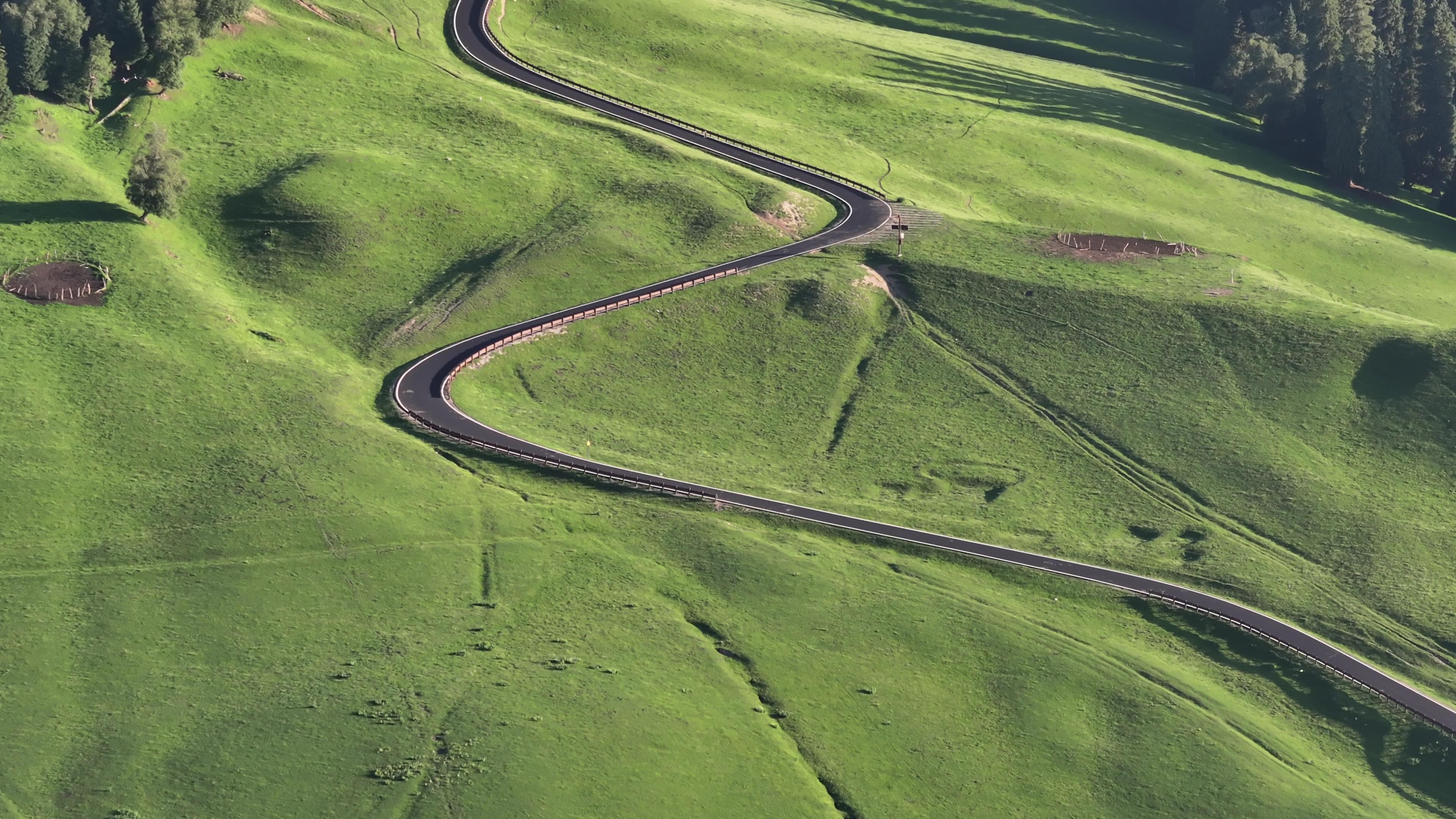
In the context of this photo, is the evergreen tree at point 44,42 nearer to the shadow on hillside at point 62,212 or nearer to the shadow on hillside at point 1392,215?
the shadow on hillside at point 62,212

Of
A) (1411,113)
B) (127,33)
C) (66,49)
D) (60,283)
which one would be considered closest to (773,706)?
(60,283)

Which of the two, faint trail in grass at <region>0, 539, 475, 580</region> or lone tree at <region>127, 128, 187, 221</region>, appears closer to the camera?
faint trail in grass at <region>0, 539, 475, 580</region>

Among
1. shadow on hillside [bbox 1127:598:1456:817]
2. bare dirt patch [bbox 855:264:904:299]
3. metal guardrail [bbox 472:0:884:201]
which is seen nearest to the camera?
shadow on hillside [bbox 1127:598:1456:817]

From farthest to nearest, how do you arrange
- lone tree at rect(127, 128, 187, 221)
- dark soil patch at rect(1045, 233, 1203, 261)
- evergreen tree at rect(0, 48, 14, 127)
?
dark soil patch at rect(1045, 233, 1203, 261) → evergreen tree at rect(0, 48, 14, 127) → lone tree at rect(127, 128, 187, 221)

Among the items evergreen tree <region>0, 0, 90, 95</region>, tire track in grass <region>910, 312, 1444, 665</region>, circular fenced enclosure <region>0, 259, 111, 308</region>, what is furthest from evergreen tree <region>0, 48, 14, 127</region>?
tire track in grass <region>910, 312, 1444, 665</region>

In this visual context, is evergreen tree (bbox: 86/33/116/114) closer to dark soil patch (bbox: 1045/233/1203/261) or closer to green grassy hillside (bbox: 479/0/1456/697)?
green grassy hillside (bbox: 479/0/1456/697)

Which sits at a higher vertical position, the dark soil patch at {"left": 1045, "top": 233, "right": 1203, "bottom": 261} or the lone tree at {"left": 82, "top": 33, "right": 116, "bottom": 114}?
the dark soil patch at {"left": 1045, "top": 233, "right": 1203, "bottom": 261}

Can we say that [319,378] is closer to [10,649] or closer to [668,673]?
[10,649]

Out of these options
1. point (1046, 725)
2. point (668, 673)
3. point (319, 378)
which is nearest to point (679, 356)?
point (319, 378)
